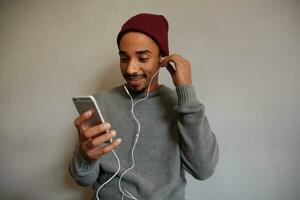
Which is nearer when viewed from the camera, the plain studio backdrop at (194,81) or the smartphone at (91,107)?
the smartphone at (91,107)

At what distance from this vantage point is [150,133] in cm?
91

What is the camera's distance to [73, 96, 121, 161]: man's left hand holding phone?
68cm

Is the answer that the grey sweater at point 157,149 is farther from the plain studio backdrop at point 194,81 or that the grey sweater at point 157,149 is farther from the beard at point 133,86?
the plain studio backdrop at point 194,81

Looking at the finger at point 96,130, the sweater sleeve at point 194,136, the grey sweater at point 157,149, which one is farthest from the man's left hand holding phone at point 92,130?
the sweater sleeve at point 194,136

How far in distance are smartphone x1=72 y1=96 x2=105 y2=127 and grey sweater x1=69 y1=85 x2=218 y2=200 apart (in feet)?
0.48

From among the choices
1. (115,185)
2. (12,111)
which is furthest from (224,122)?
(12,111)

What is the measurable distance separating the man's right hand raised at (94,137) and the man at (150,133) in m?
0.09

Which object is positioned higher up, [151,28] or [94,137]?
[151,28]

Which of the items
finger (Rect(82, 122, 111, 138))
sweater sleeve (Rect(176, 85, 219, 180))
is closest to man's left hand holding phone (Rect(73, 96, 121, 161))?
finger (Rect(82, 122, 111, 138))

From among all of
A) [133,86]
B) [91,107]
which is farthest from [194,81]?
[91,107]

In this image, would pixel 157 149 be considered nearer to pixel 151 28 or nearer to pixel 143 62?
pixel 143 62

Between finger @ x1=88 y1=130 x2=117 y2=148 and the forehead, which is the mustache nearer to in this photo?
the forehead

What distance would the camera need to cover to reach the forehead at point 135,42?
856 mm

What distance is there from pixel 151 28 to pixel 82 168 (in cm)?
47
